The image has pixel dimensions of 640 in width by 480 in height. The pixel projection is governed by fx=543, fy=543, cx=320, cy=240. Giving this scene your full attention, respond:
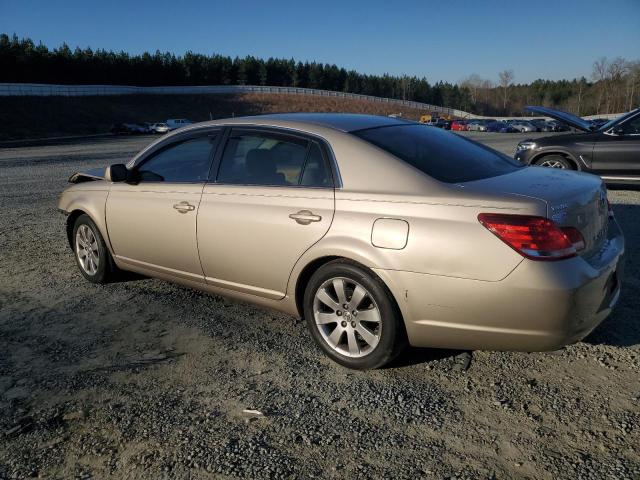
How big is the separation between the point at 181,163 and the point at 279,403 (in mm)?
2338

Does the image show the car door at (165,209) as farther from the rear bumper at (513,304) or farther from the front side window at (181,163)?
the rear bumper at (513,304)

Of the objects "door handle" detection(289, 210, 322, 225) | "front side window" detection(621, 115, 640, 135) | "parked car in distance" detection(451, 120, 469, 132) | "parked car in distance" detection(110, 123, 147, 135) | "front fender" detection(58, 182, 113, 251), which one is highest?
"front side window" detection(621, 115, 640, 135)

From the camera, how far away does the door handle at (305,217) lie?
135 inches

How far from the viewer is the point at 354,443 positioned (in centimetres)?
267

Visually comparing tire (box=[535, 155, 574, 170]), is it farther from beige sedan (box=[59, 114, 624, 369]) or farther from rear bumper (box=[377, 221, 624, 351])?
rear bumper (box=[377, 221, 624, 351])

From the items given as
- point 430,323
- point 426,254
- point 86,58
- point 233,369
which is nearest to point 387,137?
point 426,254

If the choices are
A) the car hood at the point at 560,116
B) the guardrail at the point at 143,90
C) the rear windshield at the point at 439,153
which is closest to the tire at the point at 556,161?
the car hood at the point at 560,116

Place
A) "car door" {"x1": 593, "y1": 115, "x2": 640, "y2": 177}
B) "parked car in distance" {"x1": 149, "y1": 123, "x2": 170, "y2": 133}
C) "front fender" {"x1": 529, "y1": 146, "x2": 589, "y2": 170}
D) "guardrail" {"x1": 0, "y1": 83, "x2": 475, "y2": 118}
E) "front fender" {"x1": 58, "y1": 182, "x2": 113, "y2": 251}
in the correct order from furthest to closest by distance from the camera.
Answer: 1. "guardrail" {"x1": 0, "y1": 83, "x2": 475, "y2": 118}
2. "parked car in distance" {"x1": 149, "y1": 123, "x2": 170, "y2": 133}
3. "front fender" {"x1": 529, "y1": 146, "x2": 589, "y2": 170}
4. "car door" {"x1": 593, "y1": 115, "x2": 640, "y2": 177}
5. "front fender" {"x1": 58, "y1": 182, "x2": 113, "y2": 251}

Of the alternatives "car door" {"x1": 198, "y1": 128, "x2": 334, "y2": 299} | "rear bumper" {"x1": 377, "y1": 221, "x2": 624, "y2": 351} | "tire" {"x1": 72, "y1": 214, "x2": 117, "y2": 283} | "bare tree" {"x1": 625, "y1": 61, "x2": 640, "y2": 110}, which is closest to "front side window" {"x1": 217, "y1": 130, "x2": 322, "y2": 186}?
"car door" {"x1": 198, "y1": 128, "x2": 334, "y2": 299}

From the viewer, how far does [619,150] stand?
9.25 m

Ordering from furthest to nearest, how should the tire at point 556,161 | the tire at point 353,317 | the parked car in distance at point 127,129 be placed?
the parked car in distance at point 127,129 → the tire at point 556,161 → the tire at point 353,317

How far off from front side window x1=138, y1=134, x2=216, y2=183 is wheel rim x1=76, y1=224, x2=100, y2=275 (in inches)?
38.3

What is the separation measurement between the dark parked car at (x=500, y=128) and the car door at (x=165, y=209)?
5673cm

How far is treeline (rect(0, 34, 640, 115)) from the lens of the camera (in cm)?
7750
